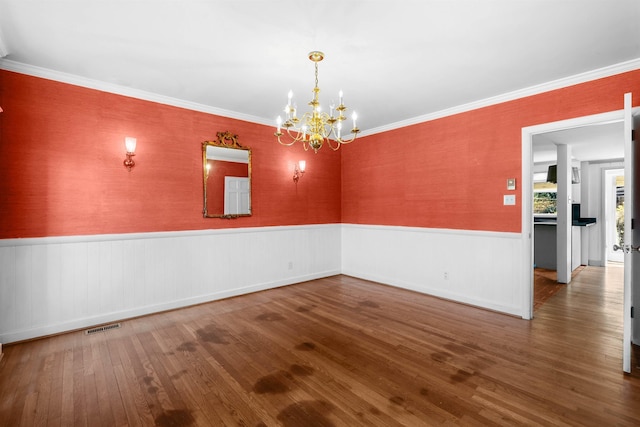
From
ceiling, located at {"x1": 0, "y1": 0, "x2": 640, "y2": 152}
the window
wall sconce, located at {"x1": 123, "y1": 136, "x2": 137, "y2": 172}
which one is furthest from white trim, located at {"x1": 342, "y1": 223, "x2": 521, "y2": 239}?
the window

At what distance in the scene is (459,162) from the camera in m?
4.31

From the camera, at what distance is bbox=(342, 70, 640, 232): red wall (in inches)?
133

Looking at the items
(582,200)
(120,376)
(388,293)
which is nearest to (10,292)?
(120,376)

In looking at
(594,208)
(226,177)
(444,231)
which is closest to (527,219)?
(444,231)

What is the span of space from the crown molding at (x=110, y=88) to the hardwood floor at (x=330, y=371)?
274 cm

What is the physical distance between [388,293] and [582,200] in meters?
6.26

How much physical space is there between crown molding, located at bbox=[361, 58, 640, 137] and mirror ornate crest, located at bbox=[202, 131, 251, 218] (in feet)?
8.46

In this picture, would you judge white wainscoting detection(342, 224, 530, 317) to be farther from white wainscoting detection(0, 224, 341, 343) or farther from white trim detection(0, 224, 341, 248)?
white trim detection(0, 224, 341, 248)

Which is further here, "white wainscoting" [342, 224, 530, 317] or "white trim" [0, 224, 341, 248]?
"white wainscoting" [342, 224, 530, 317]

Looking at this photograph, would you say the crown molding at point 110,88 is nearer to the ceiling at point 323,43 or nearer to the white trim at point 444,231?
the ceiling at point 323,43

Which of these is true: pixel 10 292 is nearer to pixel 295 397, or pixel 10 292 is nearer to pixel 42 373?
pixel 42 373

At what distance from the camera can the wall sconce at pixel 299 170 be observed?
5.37 m

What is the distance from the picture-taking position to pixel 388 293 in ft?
15.5

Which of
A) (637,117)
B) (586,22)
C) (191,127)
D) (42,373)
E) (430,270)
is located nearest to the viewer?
(586,22)
